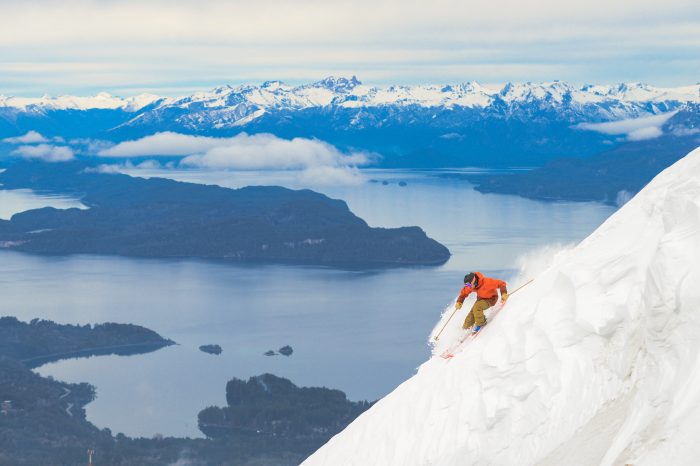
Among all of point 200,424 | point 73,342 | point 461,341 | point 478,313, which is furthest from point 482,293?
point 73,342

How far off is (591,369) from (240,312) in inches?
4330

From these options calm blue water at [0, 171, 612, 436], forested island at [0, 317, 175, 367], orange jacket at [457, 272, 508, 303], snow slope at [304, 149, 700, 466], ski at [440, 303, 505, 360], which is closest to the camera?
snow slope at [304, 149, 700, 466]

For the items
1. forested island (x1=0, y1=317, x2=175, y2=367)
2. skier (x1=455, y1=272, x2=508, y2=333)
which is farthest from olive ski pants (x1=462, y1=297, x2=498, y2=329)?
forested island (x1=0, y1=317, x2=175, y2=367)

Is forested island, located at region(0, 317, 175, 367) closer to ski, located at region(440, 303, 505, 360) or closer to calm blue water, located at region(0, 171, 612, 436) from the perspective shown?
calm blue water, located at region(0, 171, 612, 436)

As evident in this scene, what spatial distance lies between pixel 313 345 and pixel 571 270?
87723mm

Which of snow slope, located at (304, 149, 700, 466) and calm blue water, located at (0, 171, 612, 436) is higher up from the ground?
snow slope, located at (304, 149, 700, 466)

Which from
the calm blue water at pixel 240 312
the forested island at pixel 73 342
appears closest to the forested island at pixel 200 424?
the calm blue water at pixel 240 312

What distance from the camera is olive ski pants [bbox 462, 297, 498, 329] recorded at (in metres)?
10.2

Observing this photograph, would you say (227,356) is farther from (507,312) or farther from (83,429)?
(507,312)

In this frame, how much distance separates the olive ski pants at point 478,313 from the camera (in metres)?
10.2

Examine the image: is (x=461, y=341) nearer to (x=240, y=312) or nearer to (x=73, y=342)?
(x=73, y=342)

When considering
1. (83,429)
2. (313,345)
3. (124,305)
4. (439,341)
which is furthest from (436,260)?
(439,341)

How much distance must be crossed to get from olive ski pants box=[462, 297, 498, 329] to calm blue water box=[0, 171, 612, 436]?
57.9 metres

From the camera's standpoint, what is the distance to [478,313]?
10188 millimetres
